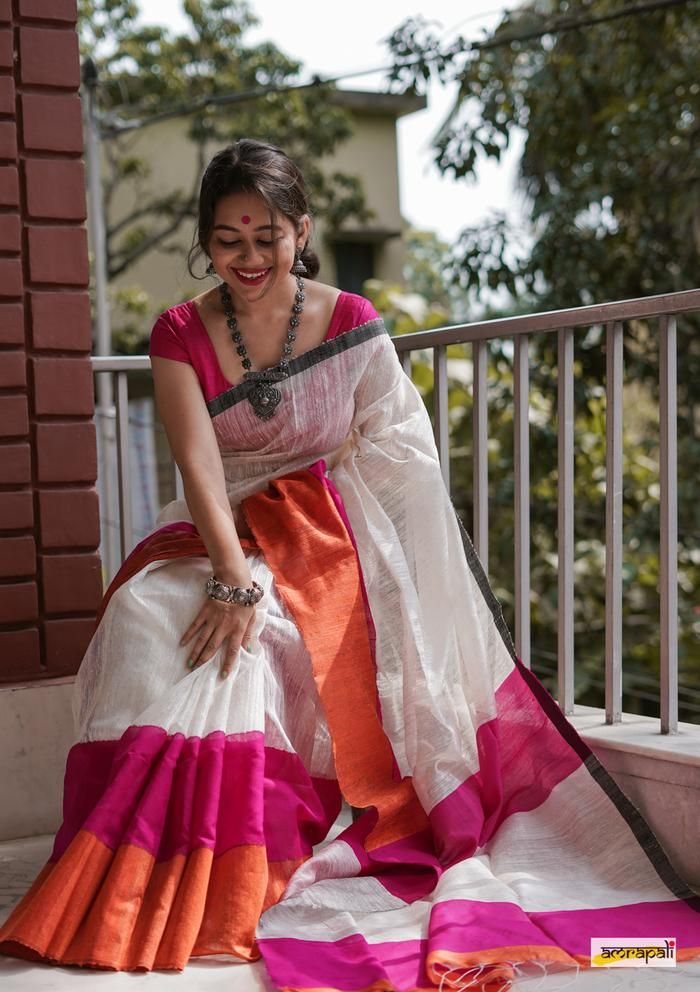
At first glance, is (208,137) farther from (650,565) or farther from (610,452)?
(610,452)

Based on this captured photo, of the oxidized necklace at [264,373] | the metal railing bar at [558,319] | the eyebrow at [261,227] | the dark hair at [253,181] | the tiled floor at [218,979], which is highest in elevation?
the dark hair at [253,181]

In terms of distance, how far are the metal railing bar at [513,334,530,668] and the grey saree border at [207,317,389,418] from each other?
1.05 ft

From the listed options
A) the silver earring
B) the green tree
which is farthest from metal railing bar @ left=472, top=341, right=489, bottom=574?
the green tree

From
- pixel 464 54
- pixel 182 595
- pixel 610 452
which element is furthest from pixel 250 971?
pixel 464 54

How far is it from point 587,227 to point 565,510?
4363mm

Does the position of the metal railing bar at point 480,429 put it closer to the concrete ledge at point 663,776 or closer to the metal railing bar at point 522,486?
the metal railing bar at point 522,486

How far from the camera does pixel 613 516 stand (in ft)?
7.35

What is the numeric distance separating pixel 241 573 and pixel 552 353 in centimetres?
403

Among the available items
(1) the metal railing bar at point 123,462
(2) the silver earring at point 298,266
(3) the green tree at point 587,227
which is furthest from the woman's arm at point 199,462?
(3) the green tree at point 587,227

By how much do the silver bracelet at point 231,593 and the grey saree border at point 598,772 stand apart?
0.47m

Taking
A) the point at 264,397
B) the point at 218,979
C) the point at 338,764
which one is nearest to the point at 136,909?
the point at 218,979

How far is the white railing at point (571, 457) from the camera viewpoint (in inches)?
83.3

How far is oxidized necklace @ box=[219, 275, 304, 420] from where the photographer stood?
7.13ft

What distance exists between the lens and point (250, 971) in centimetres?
173
